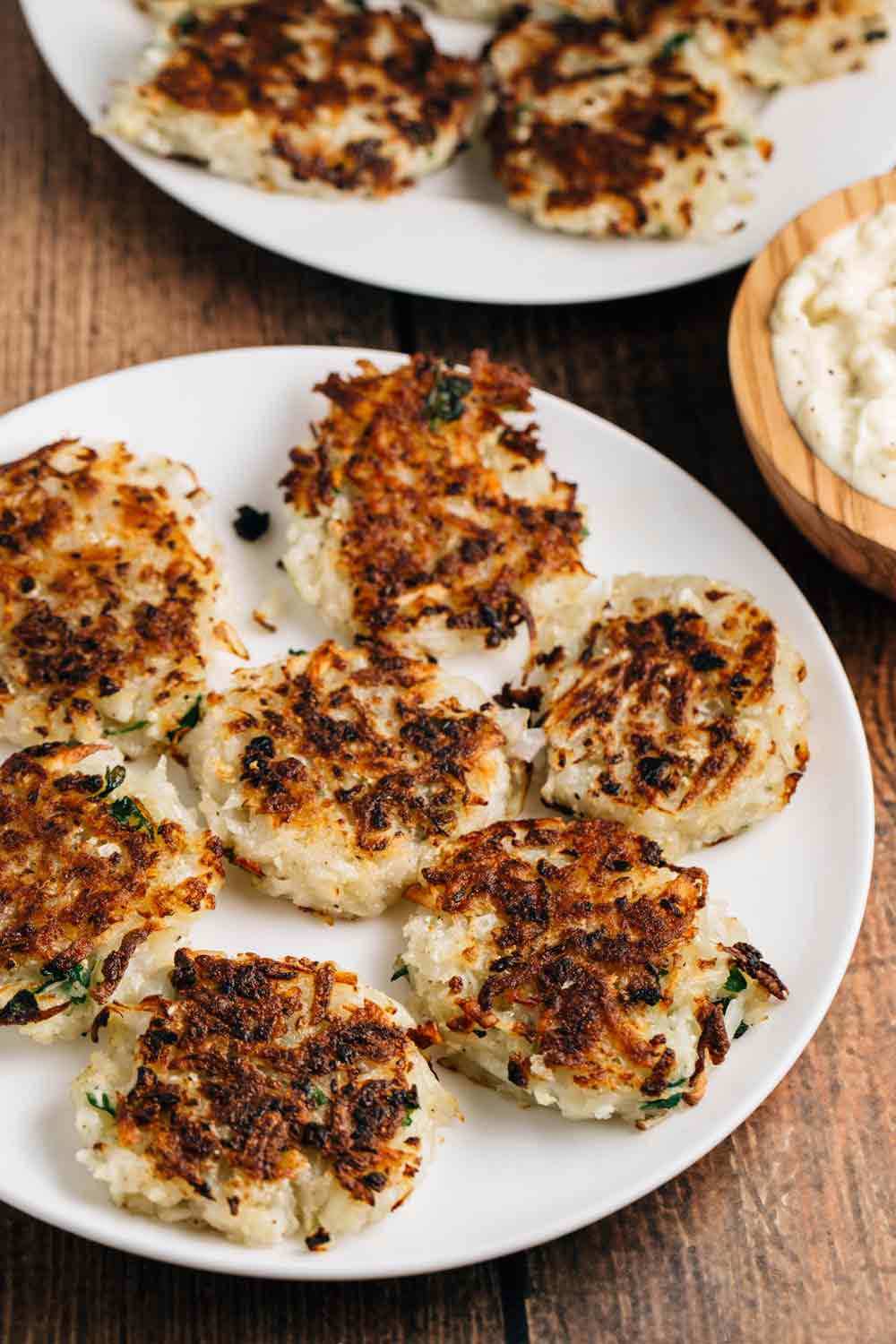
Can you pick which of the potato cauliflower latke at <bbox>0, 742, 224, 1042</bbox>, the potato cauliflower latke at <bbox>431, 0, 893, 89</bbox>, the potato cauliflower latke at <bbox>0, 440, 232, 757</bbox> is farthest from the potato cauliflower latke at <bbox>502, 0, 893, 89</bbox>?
the potato cauliflower latke at <bbox>0, 742, 224, 1042</bbox>

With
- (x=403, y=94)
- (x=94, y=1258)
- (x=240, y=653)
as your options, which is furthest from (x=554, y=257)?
(x=94, y=1258)

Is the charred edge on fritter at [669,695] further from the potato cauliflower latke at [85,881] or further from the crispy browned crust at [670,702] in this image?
the potato cauliflower latke at [85,881]

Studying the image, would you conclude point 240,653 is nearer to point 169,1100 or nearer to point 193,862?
point 193,862

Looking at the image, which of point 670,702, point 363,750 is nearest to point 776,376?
point 670,702

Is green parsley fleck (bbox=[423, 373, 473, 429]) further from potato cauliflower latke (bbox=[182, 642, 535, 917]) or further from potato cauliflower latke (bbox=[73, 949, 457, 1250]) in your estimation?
potato cauliflower latke (bbox=[73, 949, 457, 1250])

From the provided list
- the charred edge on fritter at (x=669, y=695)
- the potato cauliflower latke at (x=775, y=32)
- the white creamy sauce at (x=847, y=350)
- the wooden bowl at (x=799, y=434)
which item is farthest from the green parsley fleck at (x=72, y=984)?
the potato cauliflower latke at (x=775, y=32)

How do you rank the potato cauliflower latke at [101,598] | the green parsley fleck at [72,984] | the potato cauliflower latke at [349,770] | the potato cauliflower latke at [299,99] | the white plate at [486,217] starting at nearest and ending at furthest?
the green parsley fleck at [72,984], the potato cauliflower latke at [349,770], the potato cauliflower latke at [101,598], the white plate at [486,217], the potato cauliflower latke at [299,99]

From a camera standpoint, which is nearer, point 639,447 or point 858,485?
point 858,485
